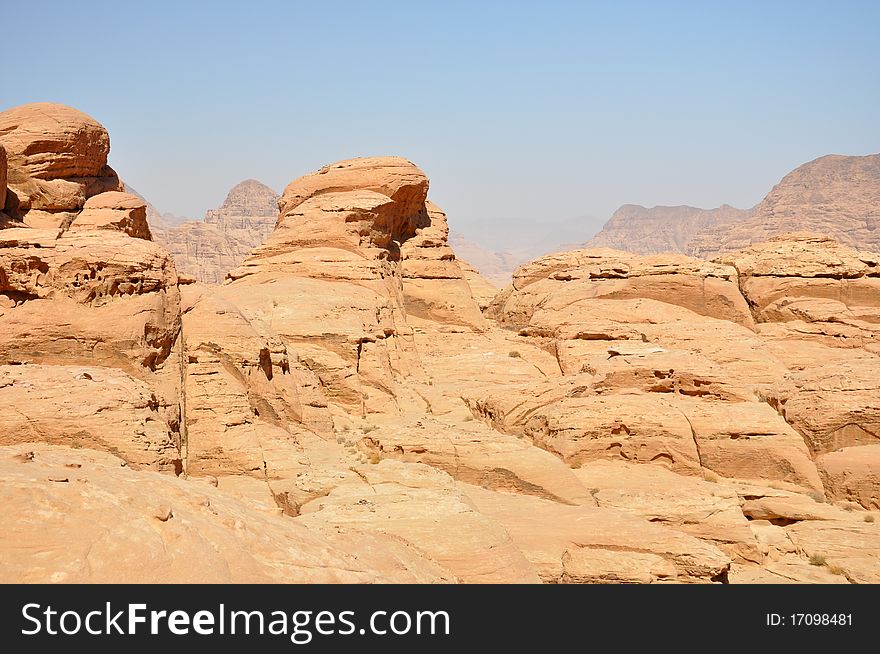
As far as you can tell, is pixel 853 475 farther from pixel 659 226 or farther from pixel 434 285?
pixel 659 226

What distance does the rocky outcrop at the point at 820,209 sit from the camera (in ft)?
321

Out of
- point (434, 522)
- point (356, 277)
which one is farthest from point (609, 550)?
point (356, 277)

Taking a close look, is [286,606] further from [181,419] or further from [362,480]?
[181,419]

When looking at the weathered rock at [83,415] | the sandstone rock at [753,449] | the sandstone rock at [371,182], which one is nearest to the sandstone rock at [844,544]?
the sandstone rock at [753,449]

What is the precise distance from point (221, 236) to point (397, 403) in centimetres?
6647

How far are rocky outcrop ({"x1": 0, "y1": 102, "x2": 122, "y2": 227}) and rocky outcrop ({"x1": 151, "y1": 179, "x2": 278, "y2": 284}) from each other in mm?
31692

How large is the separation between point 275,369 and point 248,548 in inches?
493

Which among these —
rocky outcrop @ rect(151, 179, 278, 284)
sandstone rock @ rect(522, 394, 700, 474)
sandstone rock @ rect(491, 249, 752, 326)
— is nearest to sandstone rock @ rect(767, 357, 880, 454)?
sandstone rock @ rect(522, 394, 700, 474)

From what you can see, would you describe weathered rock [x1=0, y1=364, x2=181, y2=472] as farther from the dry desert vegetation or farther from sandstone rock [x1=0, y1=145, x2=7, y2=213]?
sandstone rock [x1=0, y1=145, x2=7, y2=213]

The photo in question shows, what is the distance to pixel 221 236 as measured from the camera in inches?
3388

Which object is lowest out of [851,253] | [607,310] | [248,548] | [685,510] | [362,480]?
[685,510]

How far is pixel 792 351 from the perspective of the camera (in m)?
29.6

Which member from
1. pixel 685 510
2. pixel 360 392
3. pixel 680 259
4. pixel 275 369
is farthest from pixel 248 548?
pixel 680 259

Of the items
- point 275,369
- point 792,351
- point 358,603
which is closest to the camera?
point 358,603
